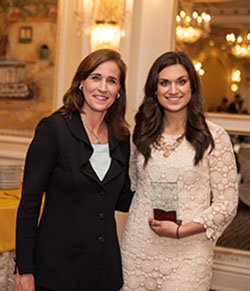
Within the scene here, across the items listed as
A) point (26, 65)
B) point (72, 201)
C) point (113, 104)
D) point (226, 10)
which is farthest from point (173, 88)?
point (26, 65)

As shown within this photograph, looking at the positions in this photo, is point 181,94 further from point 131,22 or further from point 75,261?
point 131,22

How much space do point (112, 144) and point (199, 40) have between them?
2.56 metres

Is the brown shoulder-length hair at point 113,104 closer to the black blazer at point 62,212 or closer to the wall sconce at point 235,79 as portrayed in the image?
the black blazer at point 62,212

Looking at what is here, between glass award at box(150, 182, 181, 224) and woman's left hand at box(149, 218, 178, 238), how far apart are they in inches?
0.9

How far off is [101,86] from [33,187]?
570 mm

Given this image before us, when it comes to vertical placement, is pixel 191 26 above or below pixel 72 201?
above

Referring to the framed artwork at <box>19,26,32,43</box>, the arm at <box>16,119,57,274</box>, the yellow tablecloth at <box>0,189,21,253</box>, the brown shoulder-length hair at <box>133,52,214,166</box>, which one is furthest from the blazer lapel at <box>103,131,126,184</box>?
the framed artwork at <box>19,26,32,43</box>

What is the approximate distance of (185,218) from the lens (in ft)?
7.77

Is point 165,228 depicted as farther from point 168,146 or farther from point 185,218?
point 168,146

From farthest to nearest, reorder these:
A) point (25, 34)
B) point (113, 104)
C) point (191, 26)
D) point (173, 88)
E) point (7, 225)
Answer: point (25, 34)
point (191, 26)
point (7, 225)
point (113, 104)
point (173, 88)

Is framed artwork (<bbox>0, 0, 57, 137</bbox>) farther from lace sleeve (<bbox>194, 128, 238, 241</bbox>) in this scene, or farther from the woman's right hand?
the woman's right hand

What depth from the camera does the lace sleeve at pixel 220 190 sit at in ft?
7.59

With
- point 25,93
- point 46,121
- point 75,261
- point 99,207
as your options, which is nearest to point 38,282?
point 75,261

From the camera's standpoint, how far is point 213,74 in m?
4.55
